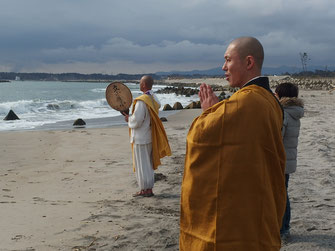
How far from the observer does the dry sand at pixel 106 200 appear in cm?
439

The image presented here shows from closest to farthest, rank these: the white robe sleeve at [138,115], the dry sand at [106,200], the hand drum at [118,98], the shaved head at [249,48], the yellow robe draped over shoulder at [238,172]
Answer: the yellow robe draped over shoulder at [238,172] → the shaved head at [249,48] → the dry sand at [106,200] → the white robe sleeve at [138,115] → the hand drum at [118,98]

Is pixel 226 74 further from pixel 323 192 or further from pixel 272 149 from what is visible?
pixel 323 192

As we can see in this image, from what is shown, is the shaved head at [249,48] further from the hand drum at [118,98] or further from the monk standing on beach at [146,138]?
the hand drum at [118,98]

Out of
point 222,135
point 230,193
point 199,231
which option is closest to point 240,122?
point 222,135

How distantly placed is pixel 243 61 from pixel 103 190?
15.4ft

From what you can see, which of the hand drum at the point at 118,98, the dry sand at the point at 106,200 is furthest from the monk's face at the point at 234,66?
the hand drum at the point at 118,98

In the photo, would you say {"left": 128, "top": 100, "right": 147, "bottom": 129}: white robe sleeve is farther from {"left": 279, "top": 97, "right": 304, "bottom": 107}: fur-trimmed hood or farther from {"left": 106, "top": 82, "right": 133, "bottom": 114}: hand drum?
{"left": 279, "top": 97, "right": 304, "bottom": 107}: fur-trimmed hood

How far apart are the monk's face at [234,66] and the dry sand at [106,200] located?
2.23 metres

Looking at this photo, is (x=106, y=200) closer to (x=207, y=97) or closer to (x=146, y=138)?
(x=146, y=138)

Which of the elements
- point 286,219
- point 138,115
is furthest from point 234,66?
point 138,115

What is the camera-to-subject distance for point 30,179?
24.7 feet

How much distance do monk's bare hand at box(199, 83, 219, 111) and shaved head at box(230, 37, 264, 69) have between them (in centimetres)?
29

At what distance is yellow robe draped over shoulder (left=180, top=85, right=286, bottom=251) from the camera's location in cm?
230

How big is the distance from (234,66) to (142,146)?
3.84 meters
